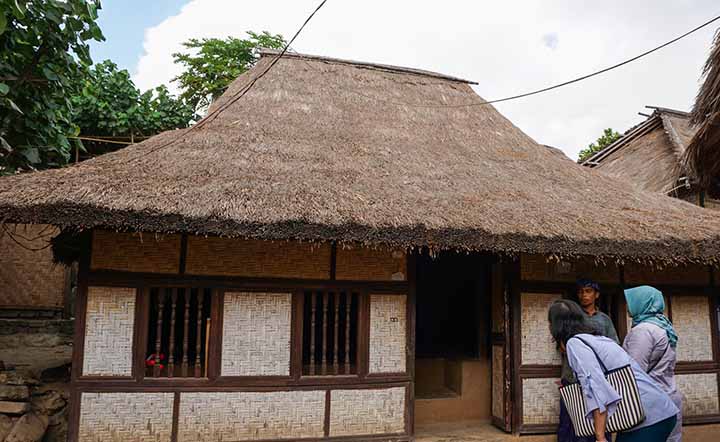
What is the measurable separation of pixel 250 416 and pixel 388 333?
1492mm

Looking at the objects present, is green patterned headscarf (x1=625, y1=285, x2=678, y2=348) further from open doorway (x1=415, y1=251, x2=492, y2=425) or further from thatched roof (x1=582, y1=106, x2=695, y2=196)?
thatched roof (x1=582, y1=106, x2=695, y2=196)

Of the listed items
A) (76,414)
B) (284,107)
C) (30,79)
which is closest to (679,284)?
(284,107)

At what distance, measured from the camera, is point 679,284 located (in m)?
5.92

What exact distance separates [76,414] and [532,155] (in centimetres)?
588

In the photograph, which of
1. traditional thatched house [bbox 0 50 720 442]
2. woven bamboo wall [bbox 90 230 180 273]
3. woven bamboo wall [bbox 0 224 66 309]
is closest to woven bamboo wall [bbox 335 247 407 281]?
traditional thatched house [bbox 0 50 720 442]

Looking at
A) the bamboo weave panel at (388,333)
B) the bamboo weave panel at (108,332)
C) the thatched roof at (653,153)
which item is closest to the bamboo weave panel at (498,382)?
the bamboo weave panel at (388,333)

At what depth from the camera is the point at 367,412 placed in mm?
4902

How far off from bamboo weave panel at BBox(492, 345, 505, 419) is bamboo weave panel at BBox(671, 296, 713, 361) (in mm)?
2114

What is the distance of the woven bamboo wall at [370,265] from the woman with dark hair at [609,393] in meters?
2.44

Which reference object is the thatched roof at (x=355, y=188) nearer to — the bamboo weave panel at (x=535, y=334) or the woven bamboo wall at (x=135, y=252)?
the woven bamboo wall at (x=135, y=252)

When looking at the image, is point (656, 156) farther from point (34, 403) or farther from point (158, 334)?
point (34, 403)

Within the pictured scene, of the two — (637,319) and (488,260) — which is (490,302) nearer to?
(488,260)

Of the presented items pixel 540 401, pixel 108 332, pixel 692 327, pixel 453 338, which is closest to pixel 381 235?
pixel 108 332

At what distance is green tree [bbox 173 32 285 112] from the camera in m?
13.9
